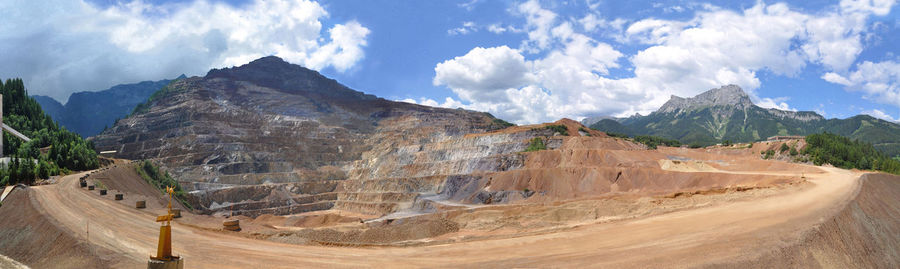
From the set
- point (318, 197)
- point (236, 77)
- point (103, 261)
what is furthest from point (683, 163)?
point (236, 77)

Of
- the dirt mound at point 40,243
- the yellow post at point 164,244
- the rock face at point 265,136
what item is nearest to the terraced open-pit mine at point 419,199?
the dirt mound at point 40,243

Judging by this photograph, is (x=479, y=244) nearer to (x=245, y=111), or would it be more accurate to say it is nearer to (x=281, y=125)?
(x=281, y=125)

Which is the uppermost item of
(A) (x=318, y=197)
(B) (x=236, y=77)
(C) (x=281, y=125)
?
(B) (x=236, y=77)

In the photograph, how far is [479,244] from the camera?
22.5 m

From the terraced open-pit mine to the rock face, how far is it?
1.68 ft

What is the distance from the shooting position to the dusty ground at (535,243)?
1512 centimetres

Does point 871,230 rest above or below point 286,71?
below

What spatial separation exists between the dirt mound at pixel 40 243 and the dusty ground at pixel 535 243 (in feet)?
1.13

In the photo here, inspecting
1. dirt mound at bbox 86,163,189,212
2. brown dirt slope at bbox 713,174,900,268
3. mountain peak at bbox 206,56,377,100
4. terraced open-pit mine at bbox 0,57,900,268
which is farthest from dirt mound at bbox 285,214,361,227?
mountain peak at bbox 206,56,377,100

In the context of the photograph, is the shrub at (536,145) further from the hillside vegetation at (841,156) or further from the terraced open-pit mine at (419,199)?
the hillside vegetation at (841,156)

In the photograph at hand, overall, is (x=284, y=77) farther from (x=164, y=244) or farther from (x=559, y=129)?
(x=164, y=244)

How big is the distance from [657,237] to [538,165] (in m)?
44.4

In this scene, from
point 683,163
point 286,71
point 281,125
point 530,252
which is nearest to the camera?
point 530,252

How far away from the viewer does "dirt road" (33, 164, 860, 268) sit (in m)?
15.2
